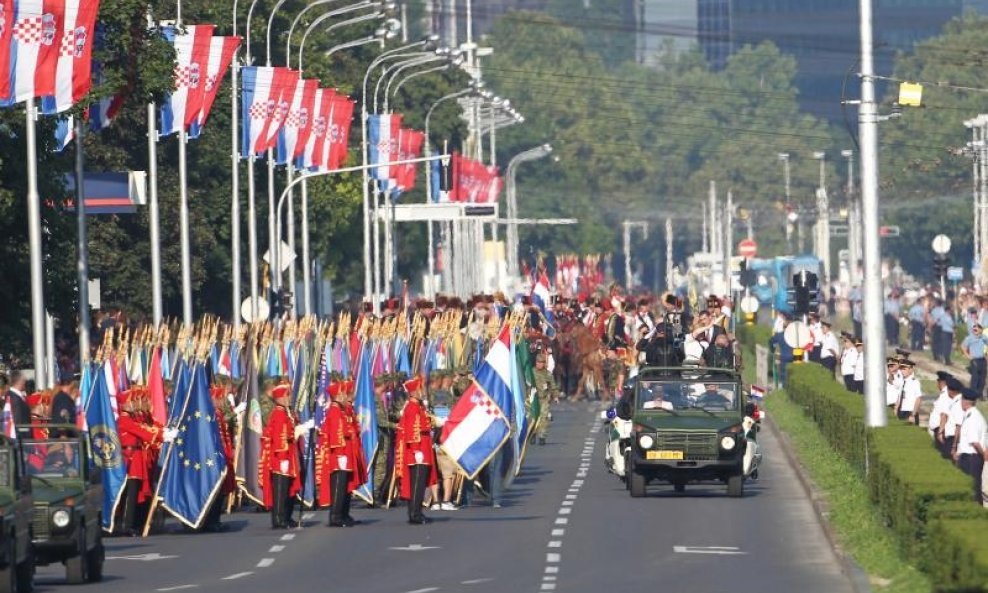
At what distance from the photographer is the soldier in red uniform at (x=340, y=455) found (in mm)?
31859

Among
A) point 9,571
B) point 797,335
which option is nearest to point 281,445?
point 9,571

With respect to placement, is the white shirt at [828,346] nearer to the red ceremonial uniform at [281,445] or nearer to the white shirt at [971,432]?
the white shirt at [971,432]

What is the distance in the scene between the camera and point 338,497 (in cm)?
3191

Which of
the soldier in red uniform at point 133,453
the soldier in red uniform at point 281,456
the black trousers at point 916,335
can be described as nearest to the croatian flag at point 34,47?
the soldier in red uniform at point 133,453

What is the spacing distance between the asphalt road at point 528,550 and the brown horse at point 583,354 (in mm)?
20794

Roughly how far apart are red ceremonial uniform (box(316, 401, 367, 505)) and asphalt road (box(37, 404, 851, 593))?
64 cm

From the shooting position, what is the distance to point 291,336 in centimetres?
4353

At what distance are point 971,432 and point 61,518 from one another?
10947mm

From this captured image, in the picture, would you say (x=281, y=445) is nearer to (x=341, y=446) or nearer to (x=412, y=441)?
(x=341, y=446)

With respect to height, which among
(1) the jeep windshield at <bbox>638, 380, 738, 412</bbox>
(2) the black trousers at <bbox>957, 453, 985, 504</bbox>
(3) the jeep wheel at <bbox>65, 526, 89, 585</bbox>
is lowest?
(3) the jeep wheel at <bbox>65, 526, 89, 585</bbox>

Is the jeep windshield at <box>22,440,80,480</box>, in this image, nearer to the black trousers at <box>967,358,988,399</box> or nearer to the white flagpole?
the white flagpole

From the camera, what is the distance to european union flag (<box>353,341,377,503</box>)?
1369 inches

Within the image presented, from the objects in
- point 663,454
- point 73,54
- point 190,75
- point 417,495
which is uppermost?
point 190,75

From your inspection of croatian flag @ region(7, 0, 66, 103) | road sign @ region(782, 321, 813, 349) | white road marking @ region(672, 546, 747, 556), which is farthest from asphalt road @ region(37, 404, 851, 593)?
road sign @ region(782, 321, 813, 349)
